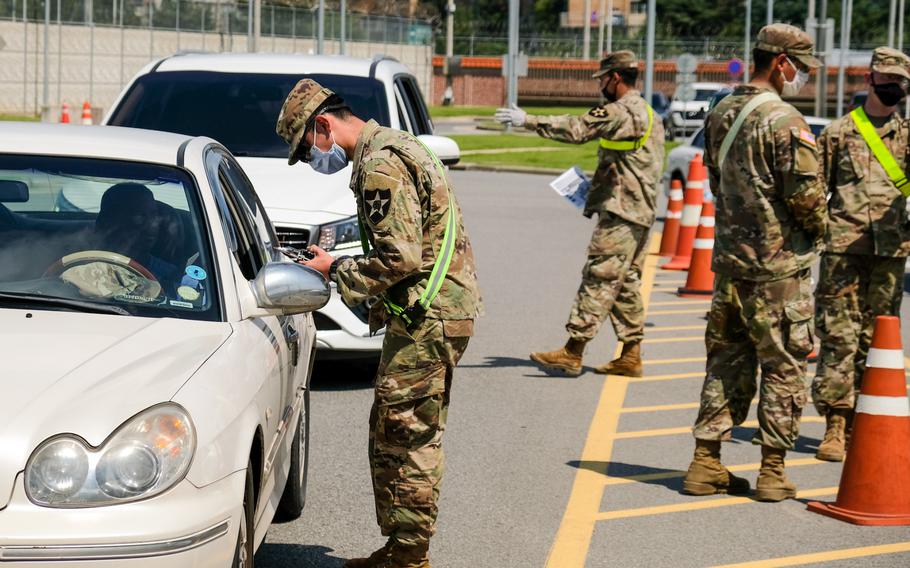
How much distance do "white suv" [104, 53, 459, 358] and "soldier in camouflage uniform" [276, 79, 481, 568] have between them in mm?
3345

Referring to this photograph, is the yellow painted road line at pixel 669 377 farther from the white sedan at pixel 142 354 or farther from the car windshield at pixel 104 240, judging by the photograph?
the car windshield at pixel 104 240

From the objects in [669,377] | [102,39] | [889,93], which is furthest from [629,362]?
[102,39]

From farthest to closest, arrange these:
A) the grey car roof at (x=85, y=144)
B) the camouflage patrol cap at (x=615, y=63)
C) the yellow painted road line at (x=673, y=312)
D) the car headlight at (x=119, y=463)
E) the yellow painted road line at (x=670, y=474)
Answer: the yellow painted road line at (x=673, y=312) → the camouflage patrol cap at (x=615, y=63) → the yellow painted road line at (x=670, y=474) → the grey car roof at (x=85, y=144) → the car headlight at (x=119, y=463)

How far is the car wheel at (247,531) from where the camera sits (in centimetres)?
430

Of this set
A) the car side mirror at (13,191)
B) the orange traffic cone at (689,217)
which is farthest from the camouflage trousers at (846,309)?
the orange traffic cone at (689,217)

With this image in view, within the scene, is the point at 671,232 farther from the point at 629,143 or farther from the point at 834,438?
the point at 834,438

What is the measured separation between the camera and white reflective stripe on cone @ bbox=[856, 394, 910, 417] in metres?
6.68

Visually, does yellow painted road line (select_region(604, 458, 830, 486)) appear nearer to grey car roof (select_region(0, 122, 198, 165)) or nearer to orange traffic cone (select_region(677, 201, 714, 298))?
grey car roof (select_region(0, 122, 198, 165))

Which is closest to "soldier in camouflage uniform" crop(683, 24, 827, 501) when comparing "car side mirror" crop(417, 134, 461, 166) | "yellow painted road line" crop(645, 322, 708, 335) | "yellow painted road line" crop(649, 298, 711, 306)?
"car side mirror" crop(417, 134, 461, 166)

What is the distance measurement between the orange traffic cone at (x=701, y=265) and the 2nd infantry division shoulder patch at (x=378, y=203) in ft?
31.0

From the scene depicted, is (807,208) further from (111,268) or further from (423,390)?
(111,268)

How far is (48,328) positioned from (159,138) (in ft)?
4.44

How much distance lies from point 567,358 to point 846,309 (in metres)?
2.46

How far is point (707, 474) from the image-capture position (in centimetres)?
701
